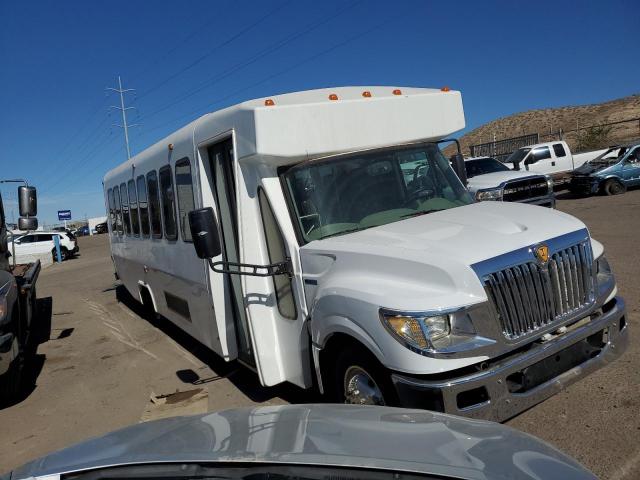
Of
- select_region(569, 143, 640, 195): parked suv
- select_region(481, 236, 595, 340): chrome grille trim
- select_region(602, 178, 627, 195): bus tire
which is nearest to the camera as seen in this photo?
select_region(481, 236, 595, 340): chrome grille trim

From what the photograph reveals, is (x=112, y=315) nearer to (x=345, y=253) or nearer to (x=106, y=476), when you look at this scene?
(x=345, y=253)

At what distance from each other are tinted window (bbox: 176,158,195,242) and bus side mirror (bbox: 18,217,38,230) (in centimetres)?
309

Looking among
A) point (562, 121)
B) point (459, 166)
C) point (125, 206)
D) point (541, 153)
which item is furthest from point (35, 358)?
point (562, 121)

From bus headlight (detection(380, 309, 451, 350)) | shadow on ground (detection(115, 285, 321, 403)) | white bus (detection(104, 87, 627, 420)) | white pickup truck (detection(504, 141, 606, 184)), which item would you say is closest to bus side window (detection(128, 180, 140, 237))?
shadow on ground (detection(115, 285, 321, 403))

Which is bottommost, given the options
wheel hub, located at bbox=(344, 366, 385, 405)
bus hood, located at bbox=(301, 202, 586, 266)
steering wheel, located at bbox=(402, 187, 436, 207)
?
wheel hub, located at bbox=(344, 366, 385, 405)

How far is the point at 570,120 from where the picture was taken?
58844 millimetres

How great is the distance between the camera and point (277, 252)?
4.51 m

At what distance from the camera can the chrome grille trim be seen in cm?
331

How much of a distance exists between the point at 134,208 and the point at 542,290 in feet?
23.1

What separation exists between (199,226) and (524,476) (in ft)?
9.60

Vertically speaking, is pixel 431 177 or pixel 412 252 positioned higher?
pixel 431 177

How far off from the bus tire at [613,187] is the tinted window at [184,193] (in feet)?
56.6

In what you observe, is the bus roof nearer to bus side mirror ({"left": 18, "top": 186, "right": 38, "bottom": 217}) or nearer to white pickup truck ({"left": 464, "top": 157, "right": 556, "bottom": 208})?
bus side mirror ({"left": 18, "top": 186, "right": 38, "bottom": 217})

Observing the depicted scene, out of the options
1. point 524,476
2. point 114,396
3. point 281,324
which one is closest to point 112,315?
point 114,396
